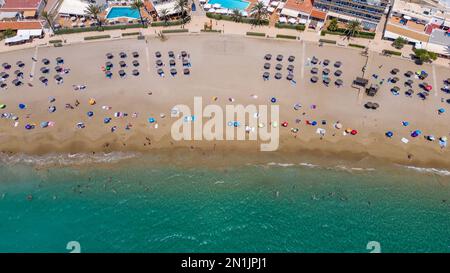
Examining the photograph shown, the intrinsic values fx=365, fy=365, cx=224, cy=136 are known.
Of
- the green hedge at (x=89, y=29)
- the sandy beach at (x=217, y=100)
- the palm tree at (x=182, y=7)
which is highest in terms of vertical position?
the palm tree at (x=182, y=7)

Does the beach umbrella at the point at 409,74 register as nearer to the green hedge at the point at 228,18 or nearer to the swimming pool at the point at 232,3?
the green hedge at the point at 228,18

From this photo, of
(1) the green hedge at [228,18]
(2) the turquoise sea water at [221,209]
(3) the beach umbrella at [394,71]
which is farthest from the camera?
(1) the green hedge at [228,18]

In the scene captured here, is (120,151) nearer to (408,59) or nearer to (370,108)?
(370,108)

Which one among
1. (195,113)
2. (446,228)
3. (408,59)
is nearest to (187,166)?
(195,113)

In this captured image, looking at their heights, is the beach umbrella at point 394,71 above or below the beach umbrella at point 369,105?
above

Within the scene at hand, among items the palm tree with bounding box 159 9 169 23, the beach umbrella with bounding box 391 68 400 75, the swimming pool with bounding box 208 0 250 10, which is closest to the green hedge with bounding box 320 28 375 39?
the beach umbrella with bounding box 391 68 400 75

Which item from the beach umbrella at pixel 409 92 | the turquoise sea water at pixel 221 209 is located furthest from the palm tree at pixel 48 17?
the beach umbrella at pixel 409 92
